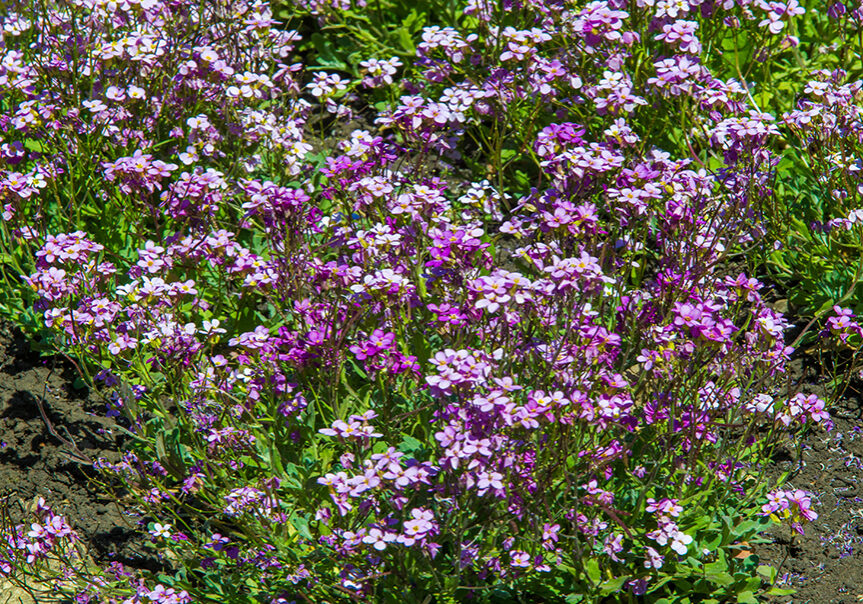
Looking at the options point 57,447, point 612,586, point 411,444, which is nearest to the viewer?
point 612,586

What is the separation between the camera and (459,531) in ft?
10.1

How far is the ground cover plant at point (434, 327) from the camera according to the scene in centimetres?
331

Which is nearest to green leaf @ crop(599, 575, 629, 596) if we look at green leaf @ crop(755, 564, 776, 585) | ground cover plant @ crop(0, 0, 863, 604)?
ground cover plant @ crop(0, 0, 863, 604)

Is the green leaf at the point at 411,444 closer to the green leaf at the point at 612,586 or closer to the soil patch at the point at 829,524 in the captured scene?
the green leaf at the point at 612,586

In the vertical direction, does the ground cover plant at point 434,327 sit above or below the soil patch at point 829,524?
above

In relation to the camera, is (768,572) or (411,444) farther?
(411,444)

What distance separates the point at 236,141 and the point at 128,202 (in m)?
0.75

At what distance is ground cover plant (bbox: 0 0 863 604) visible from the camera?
10.8ft

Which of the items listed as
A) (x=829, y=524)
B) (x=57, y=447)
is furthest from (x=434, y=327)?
(x=57, y=447)

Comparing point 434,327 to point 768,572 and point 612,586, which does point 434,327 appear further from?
point 768,572

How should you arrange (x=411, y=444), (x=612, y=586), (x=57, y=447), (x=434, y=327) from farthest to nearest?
(x=57, y=447)
(x=411, y=444)
(x=434, y=327)
(x=612, y=586)

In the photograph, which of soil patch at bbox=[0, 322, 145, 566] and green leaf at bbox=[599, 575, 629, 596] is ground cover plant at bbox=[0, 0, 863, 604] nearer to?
green leaf at bbox=[599, 575, 629, 596]

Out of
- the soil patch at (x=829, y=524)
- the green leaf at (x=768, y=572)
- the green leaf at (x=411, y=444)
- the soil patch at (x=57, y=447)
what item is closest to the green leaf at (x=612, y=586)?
the green leaf at (x=768, y=572)

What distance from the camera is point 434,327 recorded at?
3.58 m
